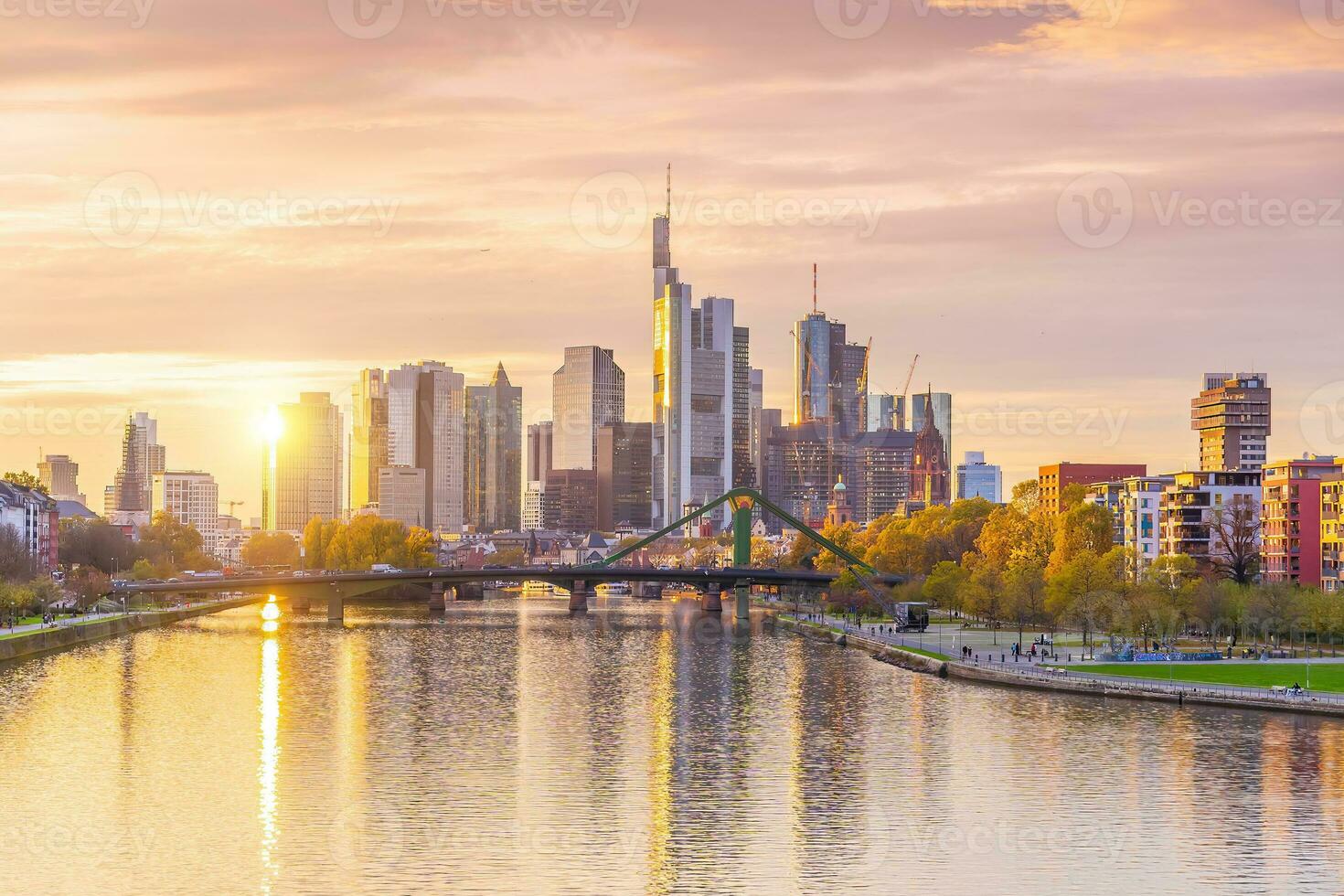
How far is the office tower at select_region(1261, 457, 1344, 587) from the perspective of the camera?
350 ft

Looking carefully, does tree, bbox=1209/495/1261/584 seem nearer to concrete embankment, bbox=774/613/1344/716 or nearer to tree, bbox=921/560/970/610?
tree, bbox=921/560/970/610

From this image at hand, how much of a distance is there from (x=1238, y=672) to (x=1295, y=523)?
133 ft

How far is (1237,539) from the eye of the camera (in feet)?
347

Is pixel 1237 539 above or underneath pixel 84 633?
above

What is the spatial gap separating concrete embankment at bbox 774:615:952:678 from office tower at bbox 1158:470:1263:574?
24.6m

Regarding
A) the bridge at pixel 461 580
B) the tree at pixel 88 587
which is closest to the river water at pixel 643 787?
the tree at pixel 88 587

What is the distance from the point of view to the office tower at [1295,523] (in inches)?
4205

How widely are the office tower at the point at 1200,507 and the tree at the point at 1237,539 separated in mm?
196

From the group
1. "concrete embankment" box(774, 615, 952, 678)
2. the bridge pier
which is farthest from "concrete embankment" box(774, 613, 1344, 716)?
the bridge pier

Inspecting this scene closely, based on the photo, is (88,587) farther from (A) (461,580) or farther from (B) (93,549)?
(B) (93,549)

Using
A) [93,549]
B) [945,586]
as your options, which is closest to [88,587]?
[93,549]

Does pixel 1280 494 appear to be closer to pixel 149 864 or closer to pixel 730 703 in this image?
pixel 730 703

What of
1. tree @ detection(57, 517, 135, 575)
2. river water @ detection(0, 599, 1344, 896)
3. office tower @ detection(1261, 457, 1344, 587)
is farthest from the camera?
tree @ detection(57, 517, 135, 575)

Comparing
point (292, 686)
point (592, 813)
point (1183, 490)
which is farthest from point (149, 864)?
point (1183, 490)
